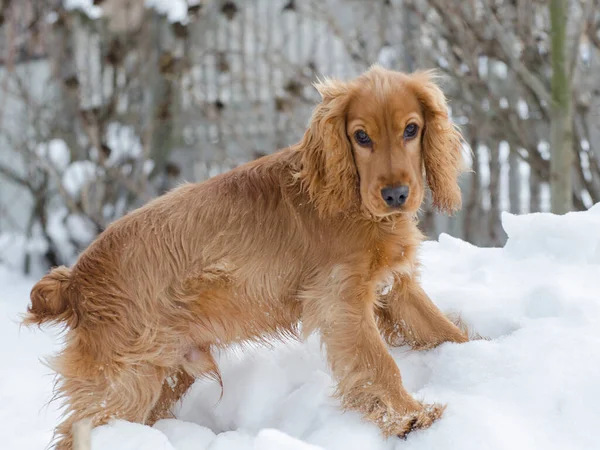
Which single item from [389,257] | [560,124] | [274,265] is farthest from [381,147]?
[560,124]

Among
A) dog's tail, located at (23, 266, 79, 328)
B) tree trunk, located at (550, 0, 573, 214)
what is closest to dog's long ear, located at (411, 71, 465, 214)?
dog's tail, located at (23, 266, 79, 328)

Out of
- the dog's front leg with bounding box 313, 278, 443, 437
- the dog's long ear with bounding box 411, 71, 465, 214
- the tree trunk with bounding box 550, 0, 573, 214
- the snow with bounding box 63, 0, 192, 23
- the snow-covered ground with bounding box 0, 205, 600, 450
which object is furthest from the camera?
the snow with bounding box 63, 0, 192, 23

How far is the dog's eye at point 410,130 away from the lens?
2270mm

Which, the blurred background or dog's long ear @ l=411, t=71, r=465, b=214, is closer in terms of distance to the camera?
dog's long ear @ l=411, t=71, r=465, b=214

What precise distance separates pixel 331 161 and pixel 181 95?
4377 millimetres

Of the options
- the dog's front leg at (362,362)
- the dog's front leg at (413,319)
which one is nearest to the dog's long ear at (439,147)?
the dog's front leg at (413,319)

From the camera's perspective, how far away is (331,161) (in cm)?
233

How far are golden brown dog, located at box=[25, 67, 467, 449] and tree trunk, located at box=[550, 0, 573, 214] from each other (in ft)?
6.44

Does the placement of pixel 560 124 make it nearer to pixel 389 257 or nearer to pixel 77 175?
pixel 389 257

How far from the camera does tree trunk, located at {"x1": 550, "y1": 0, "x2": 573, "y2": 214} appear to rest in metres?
4.06

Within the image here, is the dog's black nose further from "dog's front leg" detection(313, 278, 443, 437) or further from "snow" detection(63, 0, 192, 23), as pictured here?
"snow" detection(63, 0, 192, 23)

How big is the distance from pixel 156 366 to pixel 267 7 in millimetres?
4613

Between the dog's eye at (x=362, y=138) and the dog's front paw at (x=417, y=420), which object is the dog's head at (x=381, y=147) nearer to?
the dog's eye at (x=362, y=138)

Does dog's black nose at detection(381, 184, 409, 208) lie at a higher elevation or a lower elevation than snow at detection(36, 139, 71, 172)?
higher
